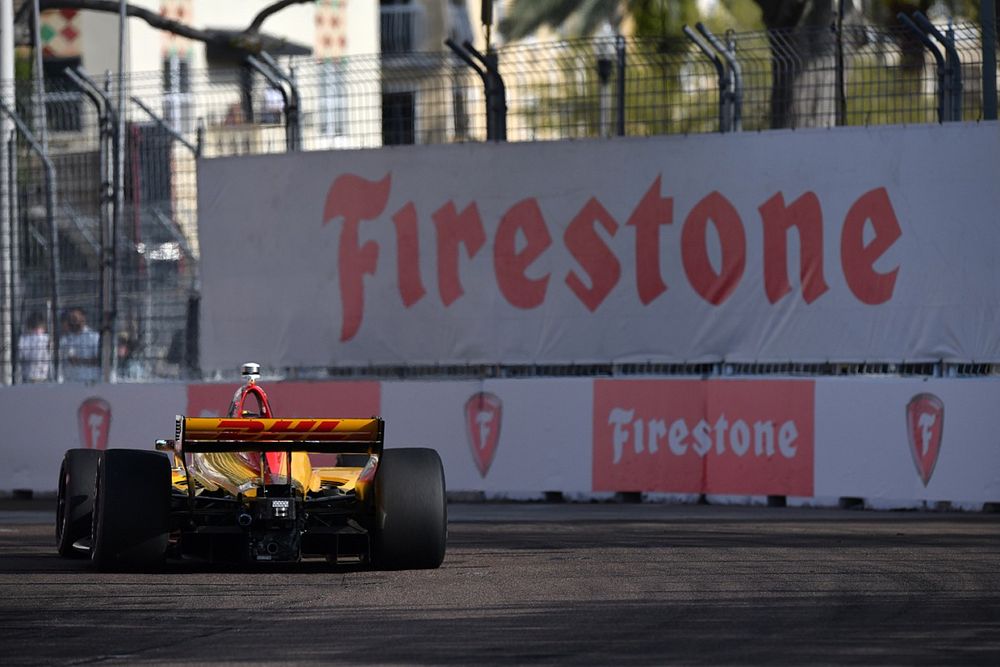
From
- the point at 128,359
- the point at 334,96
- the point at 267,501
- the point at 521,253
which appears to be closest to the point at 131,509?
the point at 267,501

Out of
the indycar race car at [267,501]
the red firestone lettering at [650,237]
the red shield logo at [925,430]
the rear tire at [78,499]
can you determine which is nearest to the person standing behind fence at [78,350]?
the red firestone lettering at [650,237]

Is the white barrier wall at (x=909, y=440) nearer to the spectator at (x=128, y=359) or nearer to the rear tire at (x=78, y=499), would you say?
the spectator at (x=128, y=359)

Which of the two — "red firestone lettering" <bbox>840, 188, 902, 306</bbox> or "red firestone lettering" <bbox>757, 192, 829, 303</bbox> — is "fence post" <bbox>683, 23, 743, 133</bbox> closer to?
"red firestone lettering" <bbox>757, 192, 829, 303</bbox>

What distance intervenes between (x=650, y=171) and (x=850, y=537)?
549 centimetres

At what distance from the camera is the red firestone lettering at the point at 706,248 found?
16578 millimetres

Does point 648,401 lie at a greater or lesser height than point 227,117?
lesser

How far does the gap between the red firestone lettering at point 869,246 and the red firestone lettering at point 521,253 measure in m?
2.86

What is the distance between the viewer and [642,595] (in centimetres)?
901

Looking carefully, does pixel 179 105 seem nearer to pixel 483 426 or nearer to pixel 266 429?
pixel 483 426

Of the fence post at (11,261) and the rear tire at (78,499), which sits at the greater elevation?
the fence post at (11,261)

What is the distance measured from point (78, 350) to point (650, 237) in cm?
619

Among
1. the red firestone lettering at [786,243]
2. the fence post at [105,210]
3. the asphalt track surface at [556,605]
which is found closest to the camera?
the asphalt track surface at [556,605]

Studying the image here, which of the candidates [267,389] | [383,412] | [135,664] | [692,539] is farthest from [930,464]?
[135,664]

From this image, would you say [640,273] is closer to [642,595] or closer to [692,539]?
[692,539]
